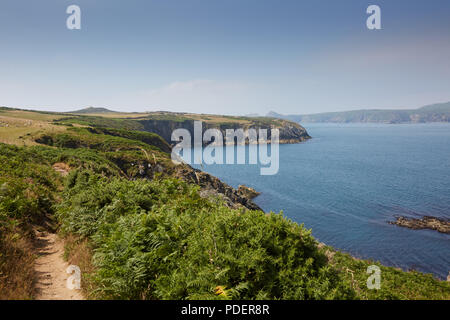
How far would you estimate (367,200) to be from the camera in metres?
57.6

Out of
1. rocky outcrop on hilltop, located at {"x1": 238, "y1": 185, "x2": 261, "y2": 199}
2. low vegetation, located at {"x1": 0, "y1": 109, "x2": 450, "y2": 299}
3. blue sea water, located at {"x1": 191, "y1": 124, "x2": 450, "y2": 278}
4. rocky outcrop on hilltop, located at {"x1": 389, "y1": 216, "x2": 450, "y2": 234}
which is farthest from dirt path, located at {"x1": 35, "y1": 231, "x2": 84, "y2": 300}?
rocky outcrop on hilltop, located at {"x1": 238, "y1": 185, "x2": 261, "y2": 199}

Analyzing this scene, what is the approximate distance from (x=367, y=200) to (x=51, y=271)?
63.8m

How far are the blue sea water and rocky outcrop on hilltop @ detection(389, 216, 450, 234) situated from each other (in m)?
1.28

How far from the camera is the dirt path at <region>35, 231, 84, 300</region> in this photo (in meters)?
6.68

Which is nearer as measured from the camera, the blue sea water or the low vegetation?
the low vegetation

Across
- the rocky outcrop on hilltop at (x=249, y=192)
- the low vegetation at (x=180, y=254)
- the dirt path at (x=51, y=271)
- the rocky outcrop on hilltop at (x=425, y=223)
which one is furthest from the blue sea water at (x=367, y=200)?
the dirt path at (x=51, y=271)

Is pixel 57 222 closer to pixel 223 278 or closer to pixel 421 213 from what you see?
pixel 223 278

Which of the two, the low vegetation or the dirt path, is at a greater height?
the low vegetation

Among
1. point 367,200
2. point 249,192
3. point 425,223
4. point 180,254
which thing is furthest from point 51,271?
point 367,200

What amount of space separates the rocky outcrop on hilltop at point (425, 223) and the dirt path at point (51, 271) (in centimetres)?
5168

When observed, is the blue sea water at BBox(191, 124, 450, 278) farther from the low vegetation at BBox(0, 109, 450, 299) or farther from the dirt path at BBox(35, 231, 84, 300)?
the dirt path at BBox(35, 231, 84, 300)

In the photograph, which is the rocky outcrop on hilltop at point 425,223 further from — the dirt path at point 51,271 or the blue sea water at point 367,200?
the dirt path at point 51,271

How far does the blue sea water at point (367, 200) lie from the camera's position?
36438 mm
